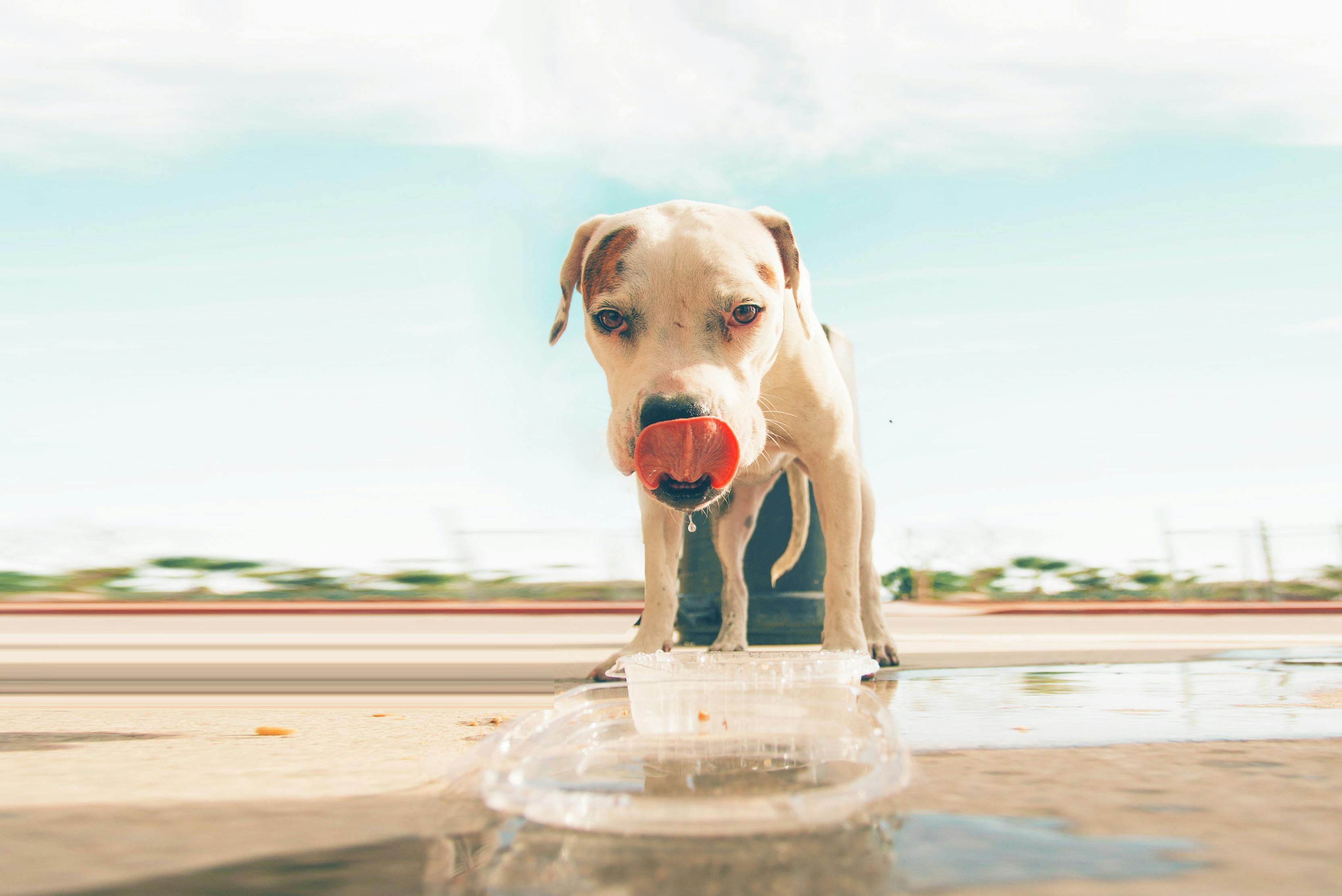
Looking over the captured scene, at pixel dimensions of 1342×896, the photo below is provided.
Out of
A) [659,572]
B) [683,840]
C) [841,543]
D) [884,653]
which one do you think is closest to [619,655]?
[659,572]

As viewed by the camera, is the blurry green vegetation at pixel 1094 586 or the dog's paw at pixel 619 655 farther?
the blurry green vegetation at pixel 1094 586

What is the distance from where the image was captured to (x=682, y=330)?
2.92 m

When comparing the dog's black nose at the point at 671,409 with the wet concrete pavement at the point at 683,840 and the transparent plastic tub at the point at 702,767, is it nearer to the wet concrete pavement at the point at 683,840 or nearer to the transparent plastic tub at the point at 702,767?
the transparent plastic tub at the point at 702,767

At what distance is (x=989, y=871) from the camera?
97cm

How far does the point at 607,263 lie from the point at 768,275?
51cm

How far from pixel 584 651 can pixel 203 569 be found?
6.56m

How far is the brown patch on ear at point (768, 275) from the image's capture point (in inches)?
123

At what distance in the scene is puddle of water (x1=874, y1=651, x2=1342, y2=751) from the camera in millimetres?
1901

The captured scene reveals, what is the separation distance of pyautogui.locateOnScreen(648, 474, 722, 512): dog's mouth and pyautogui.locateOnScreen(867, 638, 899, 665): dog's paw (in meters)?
1.26

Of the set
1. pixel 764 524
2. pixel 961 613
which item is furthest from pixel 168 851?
pixel 961 613

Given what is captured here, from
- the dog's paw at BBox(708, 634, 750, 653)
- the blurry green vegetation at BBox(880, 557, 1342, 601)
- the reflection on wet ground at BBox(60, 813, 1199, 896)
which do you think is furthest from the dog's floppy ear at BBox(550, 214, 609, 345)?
the blurry green vegetation at BBox(880, 557, 1342, 601)

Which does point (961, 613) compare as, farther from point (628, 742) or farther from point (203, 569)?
point (628, 742)

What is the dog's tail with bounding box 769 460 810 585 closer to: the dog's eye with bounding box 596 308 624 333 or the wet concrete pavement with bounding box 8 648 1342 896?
the dog's eye with bounding box 596 308 624 333

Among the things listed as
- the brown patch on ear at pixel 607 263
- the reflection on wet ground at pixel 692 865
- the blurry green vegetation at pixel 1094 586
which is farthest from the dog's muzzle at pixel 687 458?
the blurry green vegetation at pixel 1094 586
